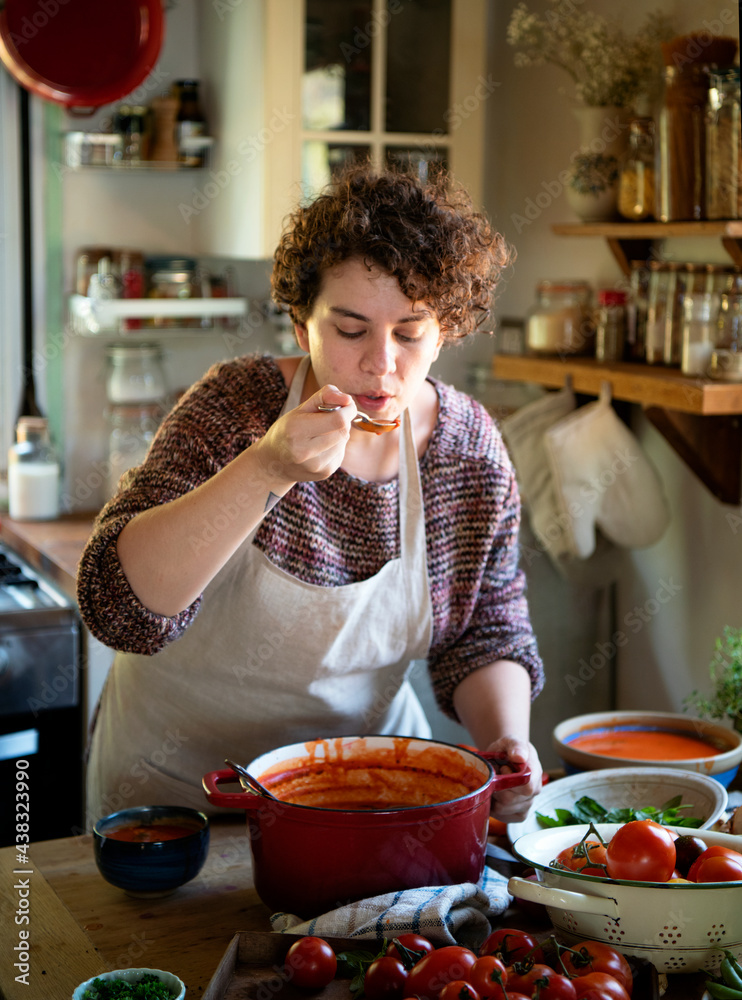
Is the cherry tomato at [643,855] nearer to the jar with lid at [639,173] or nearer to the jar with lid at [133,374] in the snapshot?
the jar with lid at [639,173]

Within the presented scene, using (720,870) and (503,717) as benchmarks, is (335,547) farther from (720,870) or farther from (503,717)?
(720,870)

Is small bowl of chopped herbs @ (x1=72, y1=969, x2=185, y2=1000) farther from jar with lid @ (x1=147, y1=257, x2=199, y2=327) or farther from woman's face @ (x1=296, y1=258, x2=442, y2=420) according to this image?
jar with lid @ (x1=147, y1=257, x2=199, y2=327)

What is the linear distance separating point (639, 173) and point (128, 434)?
1349mm

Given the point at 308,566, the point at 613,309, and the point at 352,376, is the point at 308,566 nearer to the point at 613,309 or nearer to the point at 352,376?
the point at 352,376

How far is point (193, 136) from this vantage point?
261cm

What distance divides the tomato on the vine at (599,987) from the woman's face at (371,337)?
0.61 metres

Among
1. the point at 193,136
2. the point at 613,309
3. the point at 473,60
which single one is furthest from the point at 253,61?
the point at 613,309

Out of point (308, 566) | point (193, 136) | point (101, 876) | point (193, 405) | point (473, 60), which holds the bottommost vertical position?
point (101, 876)

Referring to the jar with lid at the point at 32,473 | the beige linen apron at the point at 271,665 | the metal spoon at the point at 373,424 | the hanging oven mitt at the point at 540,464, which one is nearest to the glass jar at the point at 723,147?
the hanging oven mitt at the point at 540,464

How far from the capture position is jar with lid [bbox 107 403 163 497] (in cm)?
267

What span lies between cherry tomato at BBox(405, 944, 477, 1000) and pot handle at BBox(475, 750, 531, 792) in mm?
240

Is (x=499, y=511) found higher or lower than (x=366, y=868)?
higher

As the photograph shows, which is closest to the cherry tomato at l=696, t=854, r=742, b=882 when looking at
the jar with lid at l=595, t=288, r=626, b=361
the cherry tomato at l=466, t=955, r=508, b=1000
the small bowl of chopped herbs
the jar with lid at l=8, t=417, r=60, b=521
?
the cherry tomato at l=466, t=955, r=508, b=1000

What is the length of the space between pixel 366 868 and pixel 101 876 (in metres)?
0.32
